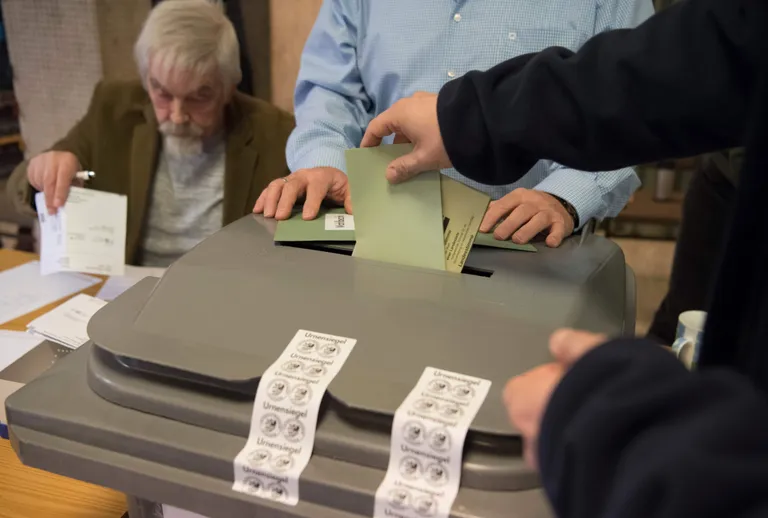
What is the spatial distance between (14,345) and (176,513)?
560mm

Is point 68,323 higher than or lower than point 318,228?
lower

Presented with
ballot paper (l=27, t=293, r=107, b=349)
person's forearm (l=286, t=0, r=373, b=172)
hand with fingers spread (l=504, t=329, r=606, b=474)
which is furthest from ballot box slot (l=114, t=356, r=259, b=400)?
person's forearm (l=286, t=0, r=373, b=172)

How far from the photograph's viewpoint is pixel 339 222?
2.65 ft

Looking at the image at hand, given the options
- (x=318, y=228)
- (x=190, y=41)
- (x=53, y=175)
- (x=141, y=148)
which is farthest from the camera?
(x=141, y=148)

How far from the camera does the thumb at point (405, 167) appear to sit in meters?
0.68

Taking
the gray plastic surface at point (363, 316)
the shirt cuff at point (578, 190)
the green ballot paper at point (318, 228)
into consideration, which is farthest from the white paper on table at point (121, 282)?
the shirt cuff at point (578, 190)

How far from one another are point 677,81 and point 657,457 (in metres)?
0.32

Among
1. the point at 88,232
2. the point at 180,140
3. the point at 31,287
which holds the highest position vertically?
the point at 180,140

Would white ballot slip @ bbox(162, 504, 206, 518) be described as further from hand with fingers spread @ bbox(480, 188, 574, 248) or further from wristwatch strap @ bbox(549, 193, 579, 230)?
wristwatch strap @ bbox(549, 193, 579, 230)

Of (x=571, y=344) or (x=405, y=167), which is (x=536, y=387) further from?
→ (x=405, y=167)

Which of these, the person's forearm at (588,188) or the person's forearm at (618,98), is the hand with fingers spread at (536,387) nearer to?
the person's forearm at (618,98)

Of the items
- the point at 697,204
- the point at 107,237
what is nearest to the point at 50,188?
the point at 107,237

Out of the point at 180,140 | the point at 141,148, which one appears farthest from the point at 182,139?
the point at 141,148

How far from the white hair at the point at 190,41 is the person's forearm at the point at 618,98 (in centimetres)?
113
